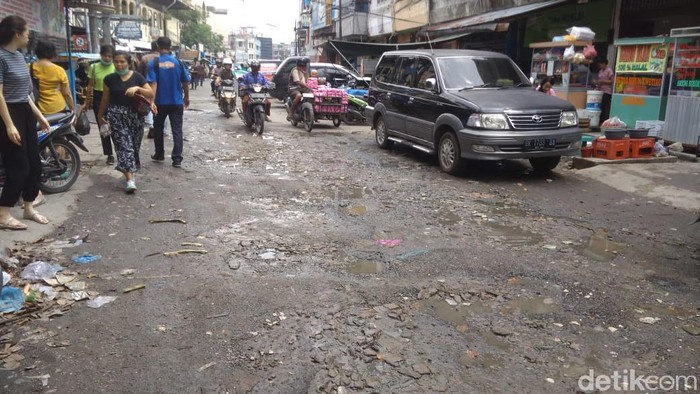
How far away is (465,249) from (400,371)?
7.50ft

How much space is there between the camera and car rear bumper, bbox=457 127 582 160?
792 cm

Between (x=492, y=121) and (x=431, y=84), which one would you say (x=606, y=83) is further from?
(x=492, y=121)

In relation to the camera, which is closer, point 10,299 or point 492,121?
point 10,299

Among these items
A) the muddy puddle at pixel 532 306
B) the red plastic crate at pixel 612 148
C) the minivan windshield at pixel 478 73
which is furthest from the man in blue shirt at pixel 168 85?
the red plastic crate at pixel 612 148

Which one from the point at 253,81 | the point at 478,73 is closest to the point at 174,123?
the point at 478,73

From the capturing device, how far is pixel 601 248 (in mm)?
5352

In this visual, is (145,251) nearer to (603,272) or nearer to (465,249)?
(465,249)

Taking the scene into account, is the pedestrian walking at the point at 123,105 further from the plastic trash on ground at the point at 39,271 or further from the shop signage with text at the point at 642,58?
the shop signage with text at the point at 642,58

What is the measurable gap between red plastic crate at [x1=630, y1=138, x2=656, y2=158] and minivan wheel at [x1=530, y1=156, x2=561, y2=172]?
5.17 feet

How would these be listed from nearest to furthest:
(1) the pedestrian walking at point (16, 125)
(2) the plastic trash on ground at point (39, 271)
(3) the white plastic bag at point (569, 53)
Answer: (2) the plastic trash on ground at point (39, 271)
(1) the pedestrian walking at point (16, 125)
(3) the white plastic bag at point (569, 53)

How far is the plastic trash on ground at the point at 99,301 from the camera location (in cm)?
388

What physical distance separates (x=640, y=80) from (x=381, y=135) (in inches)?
207

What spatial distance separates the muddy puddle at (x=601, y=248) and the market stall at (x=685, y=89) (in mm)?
5337

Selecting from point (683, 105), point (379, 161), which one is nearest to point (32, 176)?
point (379, 161)
